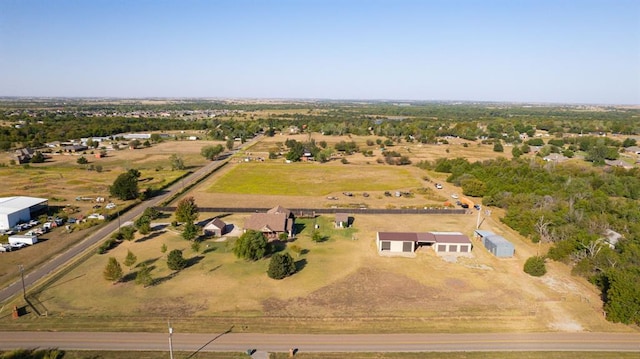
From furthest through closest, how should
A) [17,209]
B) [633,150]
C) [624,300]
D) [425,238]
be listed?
[633,150]
[17,209]
[425,238]
[624,300]

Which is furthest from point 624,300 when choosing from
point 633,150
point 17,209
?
point 633,150

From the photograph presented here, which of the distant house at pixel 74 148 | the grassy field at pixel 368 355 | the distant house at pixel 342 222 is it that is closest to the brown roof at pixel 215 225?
the distant house at pixel 342 222

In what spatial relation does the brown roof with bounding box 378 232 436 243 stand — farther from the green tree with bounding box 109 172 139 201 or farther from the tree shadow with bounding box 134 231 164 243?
the green tree with bounding box 109 172 139 201

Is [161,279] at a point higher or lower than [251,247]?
lower

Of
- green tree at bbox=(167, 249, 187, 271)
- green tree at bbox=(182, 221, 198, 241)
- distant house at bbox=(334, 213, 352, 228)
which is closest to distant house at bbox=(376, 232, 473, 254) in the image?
distant house at bbox=(334, 213, 352, 228)

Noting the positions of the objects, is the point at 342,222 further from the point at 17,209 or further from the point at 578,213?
the point at 17,209

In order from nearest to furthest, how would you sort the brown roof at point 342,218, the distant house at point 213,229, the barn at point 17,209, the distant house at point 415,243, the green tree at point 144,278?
the green tree at point 144,278 → the distant house at point 415,243 → the distant house at point 213,229 → the barn at point 17,209 → the brown roof at point 342,218

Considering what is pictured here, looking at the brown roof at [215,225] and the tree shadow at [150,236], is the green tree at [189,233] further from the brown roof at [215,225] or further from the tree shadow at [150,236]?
the tree shadow at [150,236]

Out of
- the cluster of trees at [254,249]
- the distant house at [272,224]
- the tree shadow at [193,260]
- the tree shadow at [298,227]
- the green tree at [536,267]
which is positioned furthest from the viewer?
Result: the tree shadow at [298,227]
